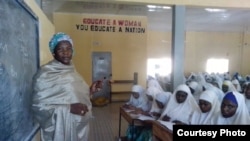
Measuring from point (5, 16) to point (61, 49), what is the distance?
0.49 meters

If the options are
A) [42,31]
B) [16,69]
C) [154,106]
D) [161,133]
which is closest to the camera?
[16,69]

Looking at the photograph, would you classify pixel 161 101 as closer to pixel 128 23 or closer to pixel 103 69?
pixel 103 69

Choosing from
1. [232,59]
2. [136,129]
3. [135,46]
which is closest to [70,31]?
[135,46]

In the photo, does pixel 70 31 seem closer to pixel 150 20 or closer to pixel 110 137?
pixel 150 20

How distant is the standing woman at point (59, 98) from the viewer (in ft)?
5.46

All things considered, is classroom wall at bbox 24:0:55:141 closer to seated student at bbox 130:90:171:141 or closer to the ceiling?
seated student at bbox 130:90:171:141

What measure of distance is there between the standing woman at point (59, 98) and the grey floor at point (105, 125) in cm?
279

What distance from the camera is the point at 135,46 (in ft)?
28.9

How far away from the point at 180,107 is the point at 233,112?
0.84m

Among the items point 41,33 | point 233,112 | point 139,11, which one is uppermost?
point 139,11

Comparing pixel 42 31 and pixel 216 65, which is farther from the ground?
pixel 42 31

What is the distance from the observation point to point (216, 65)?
12.9 m

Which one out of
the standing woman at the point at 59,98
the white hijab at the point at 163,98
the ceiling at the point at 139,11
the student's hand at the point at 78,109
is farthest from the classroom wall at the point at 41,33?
the ceiling at the point at 139,11

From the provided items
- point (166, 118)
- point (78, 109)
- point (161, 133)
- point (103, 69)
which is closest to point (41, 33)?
point (78, 109)
